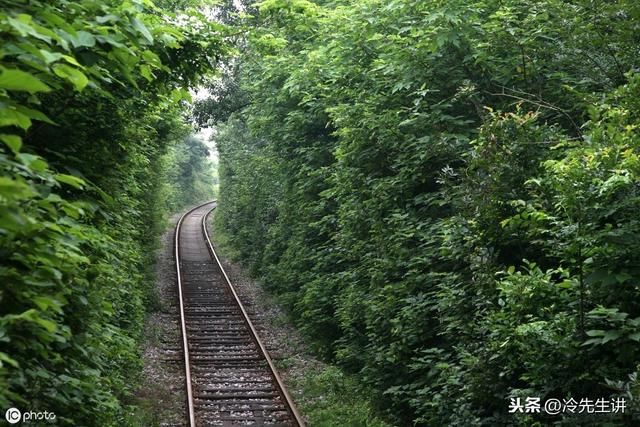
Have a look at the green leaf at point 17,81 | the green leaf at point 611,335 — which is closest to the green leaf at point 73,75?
the green leaf at point 17,81

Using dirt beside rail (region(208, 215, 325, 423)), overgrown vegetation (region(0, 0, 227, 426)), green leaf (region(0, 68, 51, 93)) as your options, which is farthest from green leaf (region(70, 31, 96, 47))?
dirt beside rail (region(208, 215, 325, 423))

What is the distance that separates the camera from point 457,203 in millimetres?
6895

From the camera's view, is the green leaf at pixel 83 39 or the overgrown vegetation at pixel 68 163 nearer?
the overgrown vegetation at pixel 68 163

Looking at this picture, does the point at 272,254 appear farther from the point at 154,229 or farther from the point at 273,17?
the point at 273,17

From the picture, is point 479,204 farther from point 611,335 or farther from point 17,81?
point 17,81

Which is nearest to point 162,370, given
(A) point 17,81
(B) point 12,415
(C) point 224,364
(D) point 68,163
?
(C) point 224,364

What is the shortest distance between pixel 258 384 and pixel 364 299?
8.42ft

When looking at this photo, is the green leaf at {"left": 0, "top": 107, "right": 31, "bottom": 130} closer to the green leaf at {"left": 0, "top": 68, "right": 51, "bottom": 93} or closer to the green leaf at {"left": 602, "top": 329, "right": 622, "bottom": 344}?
the green leaf at {"left": 0, "top": 68, "right": 51, "bottom": 93}

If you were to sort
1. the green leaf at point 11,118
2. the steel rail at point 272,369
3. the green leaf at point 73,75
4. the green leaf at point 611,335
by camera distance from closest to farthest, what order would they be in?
the green leaf at point 11,118 < the green leaf at point 73,75 < the green leaf at point 611,335 < the steel rail at point 272,369

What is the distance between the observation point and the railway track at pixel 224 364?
29.2ft

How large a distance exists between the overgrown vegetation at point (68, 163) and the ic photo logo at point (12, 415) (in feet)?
0.19

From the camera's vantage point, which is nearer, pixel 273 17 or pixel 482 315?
pixel 482 315

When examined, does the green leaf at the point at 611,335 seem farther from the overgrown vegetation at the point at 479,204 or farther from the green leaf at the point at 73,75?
the green leaf at the point at 73,75

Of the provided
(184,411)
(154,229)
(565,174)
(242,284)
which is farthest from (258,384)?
(154,229)
